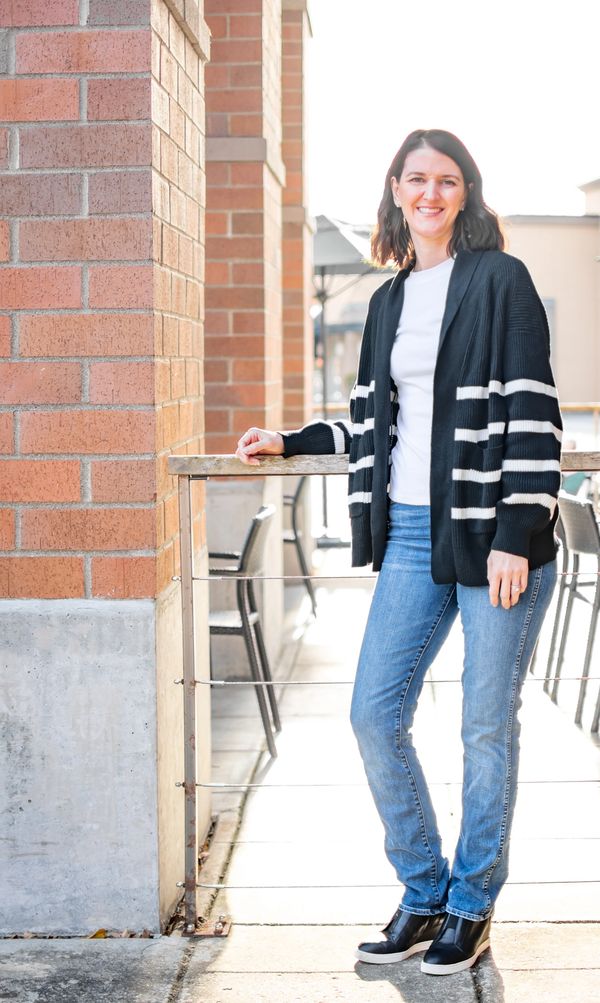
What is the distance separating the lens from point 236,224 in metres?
6.07

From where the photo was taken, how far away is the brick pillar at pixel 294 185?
8.37m

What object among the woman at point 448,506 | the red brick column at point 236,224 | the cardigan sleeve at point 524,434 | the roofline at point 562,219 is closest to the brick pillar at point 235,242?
the red brick column at point 236,224

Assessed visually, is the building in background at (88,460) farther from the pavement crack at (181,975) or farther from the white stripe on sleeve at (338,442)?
the white stripe on sleeve at (338,442)

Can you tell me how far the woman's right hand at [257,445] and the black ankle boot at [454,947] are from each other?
1106 mm

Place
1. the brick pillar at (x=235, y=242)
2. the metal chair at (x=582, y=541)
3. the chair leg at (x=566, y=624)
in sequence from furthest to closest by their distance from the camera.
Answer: the brick pillar at (x=235, y=242) → the chair leg at (x=566, y=624) → the metal chair at (x=582, y=541)

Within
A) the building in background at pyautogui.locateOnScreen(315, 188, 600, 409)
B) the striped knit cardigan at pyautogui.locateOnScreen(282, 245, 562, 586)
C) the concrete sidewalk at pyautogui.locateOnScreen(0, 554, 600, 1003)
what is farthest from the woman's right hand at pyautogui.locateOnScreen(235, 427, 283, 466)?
the building in background at pyautogui.locateOnScreen(315, 188, 600, 409)

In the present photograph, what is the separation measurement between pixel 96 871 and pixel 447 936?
849 mm

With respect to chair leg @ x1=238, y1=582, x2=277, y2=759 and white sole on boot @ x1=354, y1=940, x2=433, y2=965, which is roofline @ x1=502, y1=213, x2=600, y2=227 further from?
white sole on boot @ x1=354, y1=940, x2=433, y2=965

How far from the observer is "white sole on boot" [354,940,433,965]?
9.39 ft

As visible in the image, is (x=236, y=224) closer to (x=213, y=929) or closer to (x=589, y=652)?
(x=589, y=652)

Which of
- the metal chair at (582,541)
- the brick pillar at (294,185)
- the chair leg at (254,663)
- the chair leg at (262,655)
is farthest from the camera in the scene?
the brick pillar at (294,185)

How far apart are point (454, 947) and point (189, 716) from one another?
2.65ft

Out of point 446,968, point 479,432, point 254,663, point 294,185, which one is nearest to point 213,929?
point 446,968

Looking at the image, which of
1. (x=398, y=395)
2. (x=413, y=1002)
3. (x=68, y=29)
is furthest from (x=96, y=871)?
(x=68, y=29)
